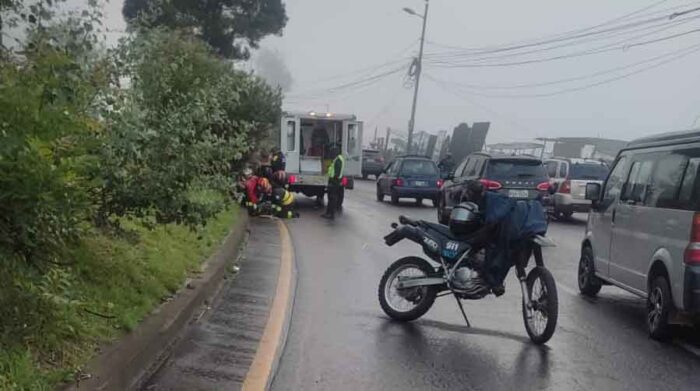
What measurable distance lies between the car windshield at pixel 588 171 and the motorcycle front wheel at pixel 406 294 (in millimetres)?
15148

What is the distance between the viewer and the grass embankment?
4.21 metres

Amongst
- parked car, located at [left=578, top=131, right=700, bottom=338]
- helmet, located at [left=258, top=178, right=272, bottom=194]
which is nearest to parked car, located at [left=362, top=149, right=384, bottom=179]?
helmet, located at [left=258, top=178, right=272, bottom=194]

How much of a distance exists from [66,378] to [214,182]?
2845 millimetres

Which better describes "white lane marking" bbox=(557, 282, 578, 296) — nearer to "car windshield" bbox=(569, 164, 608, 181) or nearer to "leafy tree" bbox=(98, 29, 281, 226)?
"leafy tree" bbox=(98, 29, 281, 226)

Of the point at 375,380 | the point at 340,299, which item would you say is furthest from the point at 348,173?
the point at 375,380

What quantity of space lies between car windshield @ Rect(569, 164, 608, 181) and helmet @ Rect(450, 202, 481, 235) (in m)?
15.1

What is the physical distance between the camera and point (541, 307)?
270 inches

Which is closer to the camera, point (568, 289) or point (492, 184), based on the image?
point (568, 289)

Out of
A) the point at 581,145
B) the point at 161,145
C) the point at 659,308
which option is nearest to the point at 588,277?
the point at 659,308

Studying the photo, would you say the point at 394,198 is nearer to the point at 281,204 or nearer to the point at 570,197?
the point at 570,197

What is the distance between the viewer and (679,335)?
294 inches

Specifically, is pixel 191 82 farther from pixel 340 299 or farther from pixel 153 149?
pixel 340 299

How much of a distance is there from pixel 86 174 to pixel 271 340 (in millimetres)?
2309

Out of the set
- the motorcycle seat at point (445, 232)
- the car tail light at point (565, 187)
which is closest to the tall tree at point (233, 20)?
the car tail light at point (565, 187)
